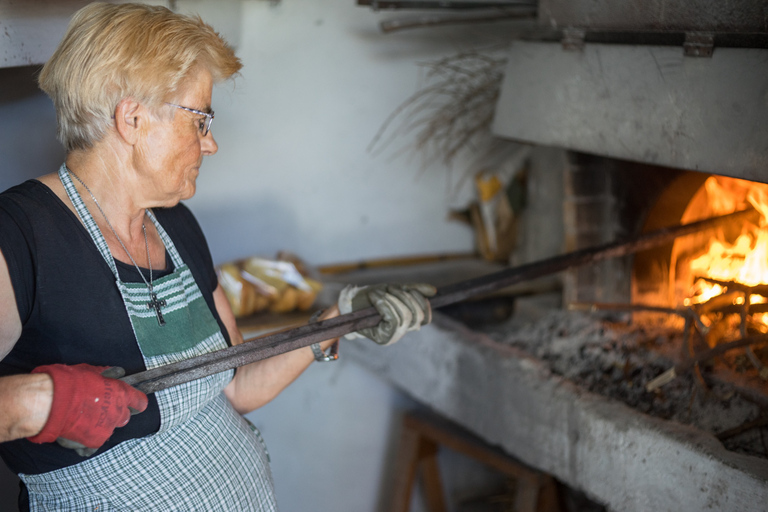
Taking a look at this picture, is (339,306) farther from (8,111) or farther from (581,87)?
(8,111)

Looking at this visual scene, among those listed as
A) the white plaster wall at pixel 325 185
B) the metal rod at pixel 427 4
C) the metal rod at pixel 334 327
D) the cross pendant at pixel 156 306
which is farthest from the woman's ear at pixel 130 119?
the metal rod at pixel 427 4

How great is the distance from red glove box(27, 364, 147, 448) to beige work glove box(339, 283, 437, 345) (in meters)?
0.52

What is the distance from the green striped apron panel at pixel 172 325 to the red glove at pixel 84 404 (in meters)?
0.19

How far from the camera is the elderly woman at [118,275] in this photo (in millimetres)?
1028

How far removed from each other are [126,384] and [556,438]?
1059 mm

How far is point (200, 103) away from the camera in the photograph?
1175 millimetres

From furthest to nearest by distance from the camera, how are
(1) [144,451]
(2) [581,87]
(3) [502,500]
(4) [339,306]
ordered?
(3) [502,500], (2) [581,87], (4) [339,306], (1) [144,451]

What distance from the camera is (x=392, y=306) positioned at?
53.0 inches

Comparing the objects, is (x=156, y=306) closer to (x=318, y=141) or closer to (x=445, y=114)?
(x=318, y=141)

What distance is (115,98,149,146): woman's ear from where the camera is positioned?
109cm

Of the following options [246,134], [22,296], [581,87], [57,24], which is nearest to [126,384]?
[22,296]

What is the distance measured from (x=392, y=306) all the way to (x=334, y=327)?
15cm

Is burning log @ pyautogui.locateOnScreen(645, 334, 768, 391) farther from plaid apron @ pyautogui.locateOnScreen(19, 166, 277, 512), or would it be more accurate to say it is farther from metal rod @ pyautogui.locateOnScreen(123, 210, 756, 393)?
plaid apron @ pyautogui.locateOnScreen(19, 166, 277, 512)

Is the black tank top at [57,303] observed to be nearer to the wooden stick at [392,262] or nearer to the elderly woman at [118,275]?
the elderly woman at [118,275]
